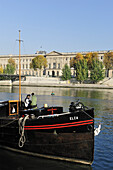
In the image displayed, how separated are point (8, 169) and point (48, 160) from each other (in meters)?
2.71

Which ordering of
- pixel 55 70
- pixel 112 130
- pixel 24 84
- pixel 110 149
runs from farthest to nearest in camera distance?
pixel 55 70 → pixel 24 84 → pixel 112 130 → pixel 110 149

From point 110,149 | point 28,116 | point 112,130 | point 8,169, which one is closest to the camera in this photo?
point 8,169

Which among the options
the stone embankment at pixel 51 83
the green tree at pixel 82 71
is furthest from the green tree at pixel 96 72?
the stone embankment at pixel 51 83

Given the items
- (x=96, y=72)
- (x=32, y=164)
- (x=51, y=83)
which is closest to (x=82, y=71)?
(x=96, y=72)

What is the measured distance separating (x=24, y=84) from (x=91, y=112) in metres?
99.2

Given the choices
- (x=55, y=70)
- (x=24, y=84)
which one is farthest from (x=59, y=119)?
(x=55, y=70)

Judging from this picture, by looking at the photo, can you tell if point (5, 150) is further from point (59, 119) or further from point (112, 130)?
point (112, 130)

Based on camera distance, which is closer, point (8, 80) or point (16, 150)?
point (16, 150)

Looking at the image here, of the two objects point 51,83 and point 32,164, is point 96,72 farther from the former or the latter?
point 32,164

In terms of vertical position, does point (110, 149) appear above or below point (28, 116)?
below

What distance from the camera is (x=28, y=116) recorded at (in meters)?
16.5

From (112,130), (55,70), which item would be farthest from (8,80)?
(112,130)

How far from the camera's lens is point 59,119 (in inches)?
589

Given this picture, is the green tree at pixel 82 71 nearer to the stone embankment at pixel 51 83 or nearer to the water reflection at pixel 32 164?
the stone embankment at pixel 51 83
